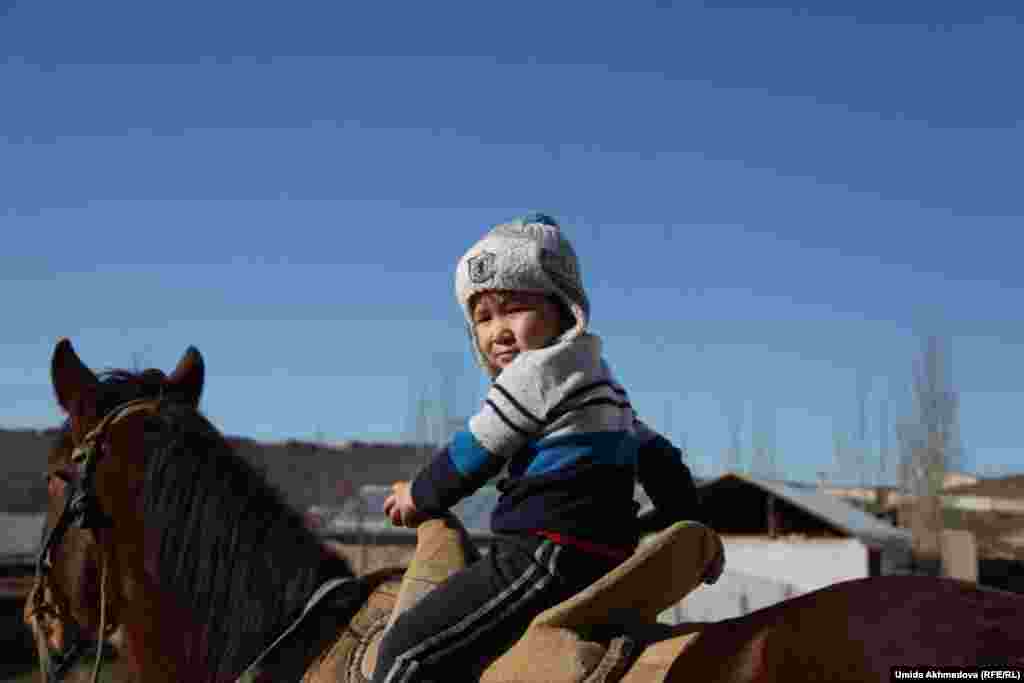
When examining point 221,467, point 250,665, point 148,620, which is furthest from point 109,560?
point 250,665

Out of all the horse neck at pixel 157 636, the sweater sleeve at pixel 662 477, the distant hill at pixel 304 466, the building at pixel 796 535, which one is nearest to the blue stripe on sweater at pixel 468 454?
the sweater sleeve at pixel 662 477

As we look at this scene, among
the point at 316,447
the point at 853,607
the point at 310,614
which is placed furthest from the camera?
the point at 316,447

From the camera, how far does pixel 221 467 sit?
3.32m

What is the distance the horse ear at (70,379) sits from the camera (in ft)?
11.6

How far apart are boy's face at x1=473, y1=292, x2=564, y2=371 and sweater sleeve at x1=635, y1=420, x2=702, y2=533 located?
443 mm

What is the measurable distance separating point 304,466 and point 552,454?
34464 mm

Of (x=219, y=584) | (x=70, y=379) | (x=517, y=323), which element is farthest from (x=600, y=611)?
(x=70, y=379)

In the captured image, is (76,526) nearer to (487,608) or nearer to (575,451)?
(487,608)

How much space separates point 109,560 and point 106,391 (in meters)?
0.62

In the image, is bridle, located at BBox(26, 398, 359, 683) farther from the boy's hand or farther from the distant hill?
the distant hill

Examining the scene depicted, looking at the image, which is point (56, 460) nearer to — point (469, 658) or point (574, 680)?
point (469, 658)

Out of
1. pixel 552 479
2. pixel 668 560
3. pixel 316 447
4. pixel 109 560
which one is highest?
pixel 552 479

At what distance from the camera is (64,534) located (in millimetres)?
3453

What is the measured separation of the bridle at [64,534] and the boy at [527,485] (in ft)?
4.41
